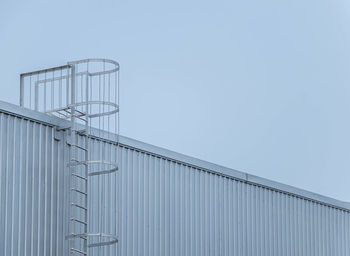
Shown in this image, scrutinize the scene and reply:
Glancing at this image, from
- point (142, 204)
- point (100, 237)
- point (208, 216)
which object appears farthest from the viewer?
point (208, 216)

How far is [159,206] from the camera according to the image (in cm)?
2277

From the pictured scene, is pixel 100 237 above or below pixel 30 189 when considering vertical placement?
below

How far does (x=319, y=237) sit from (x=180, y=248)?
7616mm

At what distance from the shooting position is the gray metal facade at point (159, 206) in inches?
736

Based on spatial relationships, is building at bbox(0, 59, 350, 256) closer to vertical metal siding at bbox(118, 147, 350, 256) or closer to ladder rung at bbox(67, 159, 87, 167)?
vertical metal siding at bbox(118, 147, 350, 256)

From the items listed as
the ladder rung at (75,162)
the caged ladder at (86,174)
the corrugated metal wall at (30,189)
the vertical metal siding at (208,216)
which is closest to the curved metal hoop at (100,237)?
the caged ladder at (86,174)

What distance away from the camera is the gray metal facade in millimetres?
18703

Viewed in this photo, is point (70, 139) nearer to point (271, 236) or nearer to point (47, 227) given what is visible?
point (47, 227)

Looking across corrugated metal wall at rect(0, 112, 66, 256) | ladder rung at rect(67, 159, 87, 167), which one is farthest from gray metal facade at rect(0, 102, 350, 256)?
ladder rung at rect(67, 159, 87, 167)

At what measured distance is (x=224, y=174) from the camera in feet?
83.2

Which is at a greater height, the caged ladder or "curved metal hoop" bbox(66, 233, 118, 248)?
the caged ladder

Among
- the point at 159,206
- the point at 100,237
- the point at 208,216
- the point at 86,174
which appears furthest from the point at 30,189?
the point at 208,216

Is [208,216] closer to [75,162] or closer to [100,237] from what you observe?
[100,237]

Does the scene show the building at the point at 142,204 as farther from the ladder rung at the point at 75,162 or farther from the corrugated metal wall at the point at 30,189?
the ladder rung at the point at 75,162
